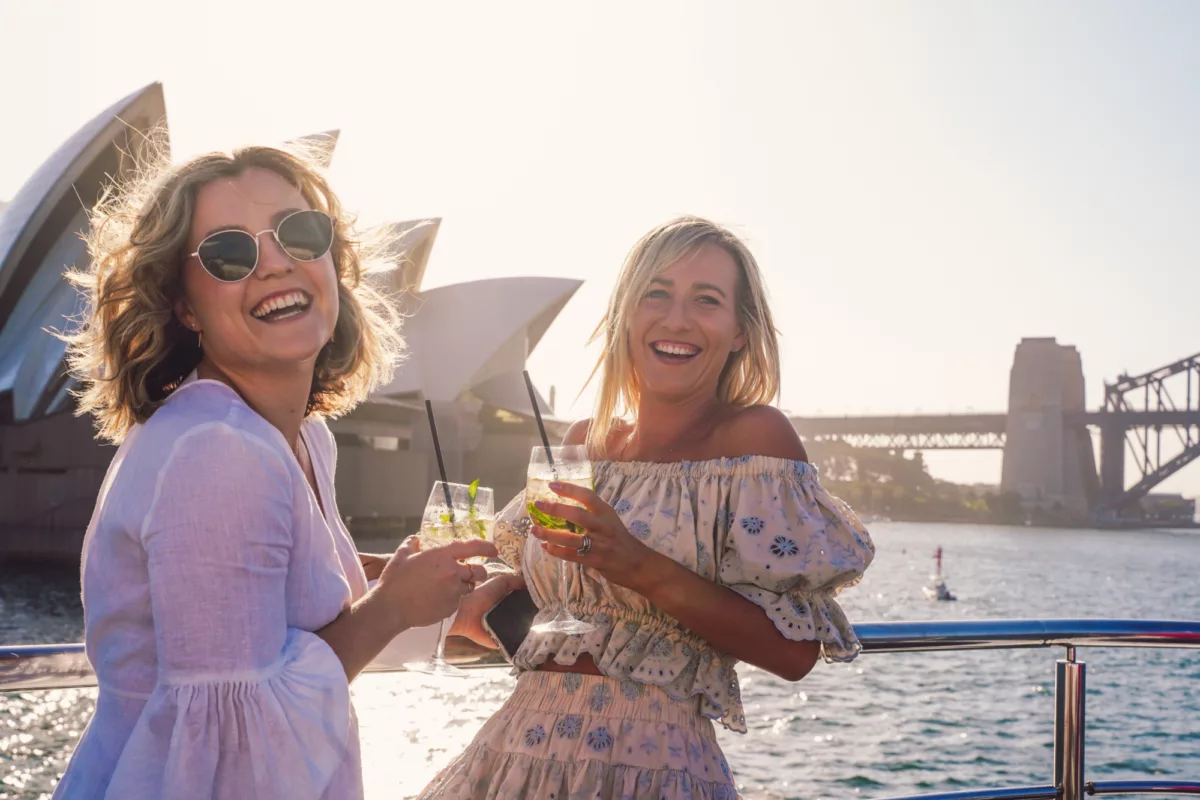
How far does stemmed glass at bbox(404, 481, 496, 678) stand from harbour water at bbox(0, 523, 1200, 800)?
30cm

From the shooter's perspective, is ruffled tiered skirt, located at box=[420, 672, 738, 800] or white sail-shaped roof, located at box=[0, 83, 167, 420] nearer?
ruffled tiered skirt, located at box=[420, 672, 738, 800]

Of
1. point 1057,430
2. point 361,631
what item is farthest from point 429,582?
point 1057,430

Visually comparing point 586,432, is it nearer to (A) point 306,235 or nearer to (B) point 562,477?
(B) point 562,477

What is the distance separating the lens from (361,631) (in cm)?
128

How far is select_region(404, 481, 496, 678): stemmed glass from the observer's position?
1676mm

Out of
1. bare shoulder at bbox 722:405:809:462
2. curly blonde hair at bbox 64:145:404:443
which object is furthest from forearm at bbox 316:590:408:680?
bare shoulder at bbox 722:405:809:462

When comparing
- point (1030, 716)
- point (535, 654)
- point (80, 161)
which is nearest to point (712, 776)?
point (535, 654)

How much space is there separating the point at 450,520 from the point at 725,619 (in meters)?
0.50

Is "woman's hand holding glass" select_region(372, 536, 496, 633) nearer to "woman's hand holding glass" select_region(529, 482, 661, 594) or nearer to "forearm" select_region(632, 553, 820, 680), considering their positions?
"woman's hand holding glass" select_region(529, 482, 661, 594)

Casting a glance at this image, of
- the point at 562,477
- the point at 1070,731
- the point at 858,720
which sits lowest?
the point at 858,720

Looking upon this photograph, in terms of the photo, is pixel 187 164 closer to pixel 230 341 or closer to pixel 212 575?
pixel 230 341

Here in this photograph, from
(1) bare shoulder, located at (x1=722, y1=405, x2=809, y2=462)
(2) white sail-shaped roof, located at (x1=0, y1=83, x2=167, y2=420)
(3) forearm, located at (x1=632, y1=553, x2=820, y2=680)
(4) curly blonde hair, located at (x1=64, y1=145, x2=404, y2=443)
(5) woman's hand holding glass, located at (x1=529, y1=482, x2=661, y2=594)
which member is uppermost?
(2) white sail-shaped roof, located at (x1=0, y1=83, x2=167, y2=420)

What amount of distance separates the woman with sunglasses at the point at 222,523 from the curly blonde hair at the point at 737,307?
55 centimetres

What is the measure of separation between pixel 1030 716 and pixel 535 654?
14509 millimetres
